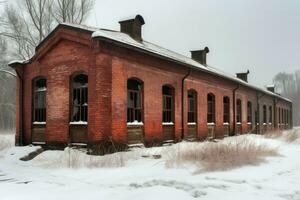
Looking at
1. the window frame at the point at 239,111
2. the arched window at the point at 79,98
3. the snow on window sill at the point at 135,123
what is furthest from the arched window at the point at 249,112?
the arched window at the point at 79,98

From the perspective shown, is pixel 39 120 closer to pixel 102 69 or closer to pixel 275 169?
pixel 102 69

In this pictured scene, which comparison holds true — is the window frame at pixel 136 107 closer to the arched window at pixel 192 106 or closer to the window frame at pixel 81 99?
the window frame at pixel 81 99

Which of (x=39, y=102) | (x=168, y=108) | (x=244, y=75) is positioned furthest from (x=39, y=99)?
(x=244, y=75)

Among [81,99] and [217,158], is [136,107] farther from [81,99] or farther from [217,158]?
[217,158]

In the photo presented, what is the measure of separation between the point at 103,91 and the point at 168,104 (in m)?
5.07

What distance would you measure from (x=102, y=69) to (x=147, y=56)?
113 inches

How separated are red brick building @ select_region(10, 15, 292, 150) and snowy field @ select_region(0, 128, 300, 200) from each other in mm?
1397

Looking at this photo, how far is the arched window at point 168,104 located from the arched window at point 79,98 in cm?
448

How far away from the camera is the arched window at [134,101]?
14406mm

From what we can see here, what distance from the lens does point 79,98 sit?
13.8 m

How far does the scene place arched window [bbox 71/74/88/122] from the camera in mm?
13615

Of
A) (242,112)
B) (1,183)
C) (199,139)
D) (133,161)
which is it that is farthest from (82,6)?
(1,183)

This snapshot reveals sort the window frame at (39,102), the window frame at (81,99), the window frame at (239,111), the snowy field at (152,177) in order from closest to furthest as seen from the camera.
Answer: the snowy field at (152,177) < the window frame at (81,99) < the window frame at (39,102) < the window frame at (239,111)

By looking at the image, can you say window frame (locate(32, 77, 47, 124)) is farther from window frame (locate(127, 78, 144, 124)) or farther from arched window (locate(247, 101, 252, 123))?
arched window (locate(247, 101, 252, 123))
